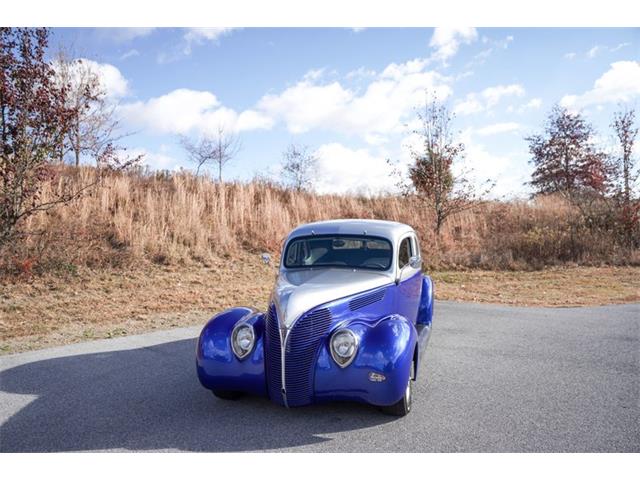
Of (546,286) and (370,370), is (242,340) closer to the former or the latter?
(370,370)

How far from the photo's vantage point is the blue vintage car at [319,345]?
13.6 feet

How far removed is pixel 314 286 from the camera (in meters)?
4.68

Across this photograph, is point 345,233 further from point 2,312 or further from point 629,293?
point 629,293

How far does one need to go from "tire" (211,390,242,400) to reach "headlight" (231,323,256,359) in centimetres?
44

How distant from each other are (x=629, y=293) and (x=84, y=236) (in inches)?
542

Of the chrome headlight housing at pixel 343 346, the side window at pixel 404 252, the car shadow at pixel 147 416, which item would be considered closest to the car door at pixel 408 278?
the side window at pixel 404 252

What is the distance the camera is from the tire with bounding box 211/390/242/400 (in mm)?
4672

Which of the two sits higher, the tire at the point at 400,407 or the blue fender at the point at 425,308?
the blue fender at the point at 425,308

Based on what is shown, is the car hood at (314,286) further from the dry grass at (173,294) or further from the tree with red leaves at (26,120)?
the tree with red leaves at (26,120)

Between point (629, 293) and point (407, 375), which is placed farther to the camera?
point (629, 293)

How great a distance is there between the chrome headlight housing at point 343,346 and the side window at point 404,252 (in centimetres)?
162

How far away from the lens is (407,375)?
13.7 ft

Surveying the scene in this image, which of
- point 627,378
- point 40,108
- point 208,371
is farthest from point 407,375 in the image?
point 40,108

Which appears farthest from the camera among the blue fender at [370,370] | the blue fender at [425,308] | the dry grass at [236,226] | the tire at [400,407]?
the dry grass at [236,226]
